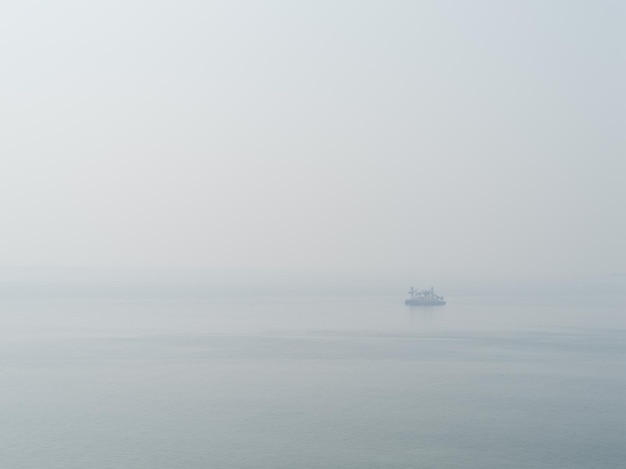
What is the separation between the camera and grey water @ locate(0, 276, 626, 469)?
94.5ft

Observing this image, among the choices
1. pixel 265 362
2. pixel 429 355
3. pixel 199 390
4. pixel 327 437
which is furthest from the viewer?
pixel 429 355

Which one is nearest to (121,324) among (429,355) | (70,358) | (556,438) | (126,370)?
(70,358)

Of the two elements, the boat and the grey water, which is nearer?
the grey water

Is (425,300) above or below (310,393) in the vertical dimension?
above

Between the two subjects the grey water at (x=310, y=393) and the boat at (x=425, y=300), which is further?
the boat at (x=425, y=300)

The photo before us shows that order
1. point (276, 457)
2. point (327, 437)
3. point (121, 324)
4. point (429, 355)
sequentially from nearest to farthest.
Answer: point (276, 457) → point (327, 437) → point (429, 355) → point (121, 324)

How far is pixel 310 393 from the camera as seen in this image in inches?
1577

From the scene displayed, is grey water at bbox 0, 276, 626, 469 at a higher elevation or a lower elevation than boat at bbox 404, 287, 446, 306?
lower

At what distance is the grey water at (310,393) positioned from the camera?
94.5 ft

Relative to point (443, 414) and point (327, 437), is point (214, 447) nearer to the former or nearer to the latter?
point (327, 437)

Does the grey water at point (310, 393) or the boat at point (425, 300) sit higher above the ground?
the boat at point (425, 300)

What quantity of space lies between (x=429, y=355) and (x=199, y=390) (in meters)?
20.9

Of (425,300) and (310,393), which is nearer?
(310,393)

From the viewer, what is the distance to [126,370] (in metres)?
47.0
